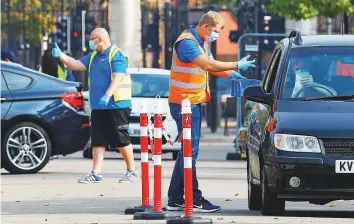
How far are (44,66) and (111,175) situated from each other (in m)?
6.07

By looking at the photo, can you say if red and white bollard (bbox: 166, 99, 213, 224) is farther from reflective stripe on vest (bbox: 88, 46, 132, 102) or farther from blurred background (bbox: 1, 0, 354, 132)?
blurred background (bbox: 1, 0, 354, 132)

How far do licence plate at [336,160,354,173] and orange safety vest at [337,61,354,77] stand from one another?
1380 mm

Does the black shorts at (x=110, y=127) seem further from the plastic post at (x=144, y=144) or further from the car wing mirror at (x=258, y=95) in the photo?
the car wing mirror at (x=258, y=95)

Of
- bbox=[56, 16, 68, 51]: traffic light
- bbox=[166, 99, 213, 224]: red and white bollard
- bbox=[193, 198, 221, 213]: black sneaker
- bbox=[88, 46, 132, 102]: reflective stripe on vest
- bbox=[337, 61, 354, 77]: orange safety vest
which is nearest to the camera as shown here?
bbox=[166, 99, 213, 224]: red and white bollard

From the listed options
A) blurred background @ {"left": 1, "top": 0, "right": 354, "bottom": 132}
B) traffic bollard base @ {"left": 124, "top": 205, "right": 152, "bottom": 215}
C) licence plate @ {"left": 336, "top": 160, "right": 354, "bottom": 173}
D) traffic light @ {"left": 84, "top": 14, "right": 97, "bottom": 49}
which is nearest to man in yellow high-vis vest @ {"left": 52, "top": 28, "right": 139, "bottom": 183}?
traffic bollard base @ {"left": 124, "top": 205, "right": 152, "bottom": 215}

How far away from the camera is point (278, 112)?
44.6ft

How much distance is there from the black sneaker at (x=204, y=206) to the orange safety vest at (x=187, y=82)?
0.90 m

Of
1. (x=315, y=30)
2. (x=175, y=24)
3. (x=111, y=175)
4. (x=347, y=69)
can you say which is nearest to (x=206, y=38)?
(x=347, y=69)

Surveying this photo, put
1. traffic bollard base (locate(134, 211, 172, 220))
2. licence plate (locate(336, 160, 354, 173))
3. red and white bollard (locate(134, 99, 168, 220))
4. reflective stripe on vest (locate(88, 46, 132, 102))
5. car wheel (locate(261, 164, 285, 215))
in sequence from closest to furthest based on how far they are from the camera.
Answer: licence plate (locate(336, 160, 354, 173)) → red and white bollard (locate(134, 99, 168, 220)) → car wheel (locate(261, 164, 285, 215)) → traffic bollard base (locate(134, 211, 172, 220)) → reflective stripe on vest (locate(88, 46, 132, 102))

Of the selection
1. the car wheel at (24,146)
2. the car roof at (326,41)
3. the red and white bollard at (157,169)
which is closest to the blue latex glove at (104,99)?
the car wheel at (24,146)

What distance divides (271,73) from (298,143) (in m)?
1.61

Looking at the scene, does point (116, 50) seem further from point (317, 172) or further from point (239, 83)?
point (317, 172)

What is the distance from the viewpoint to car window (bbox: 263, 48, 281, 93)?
14.5 m

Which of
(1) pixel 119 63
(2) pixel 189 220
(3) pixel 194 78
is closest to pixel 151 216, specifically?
(2) pixel 189 220
